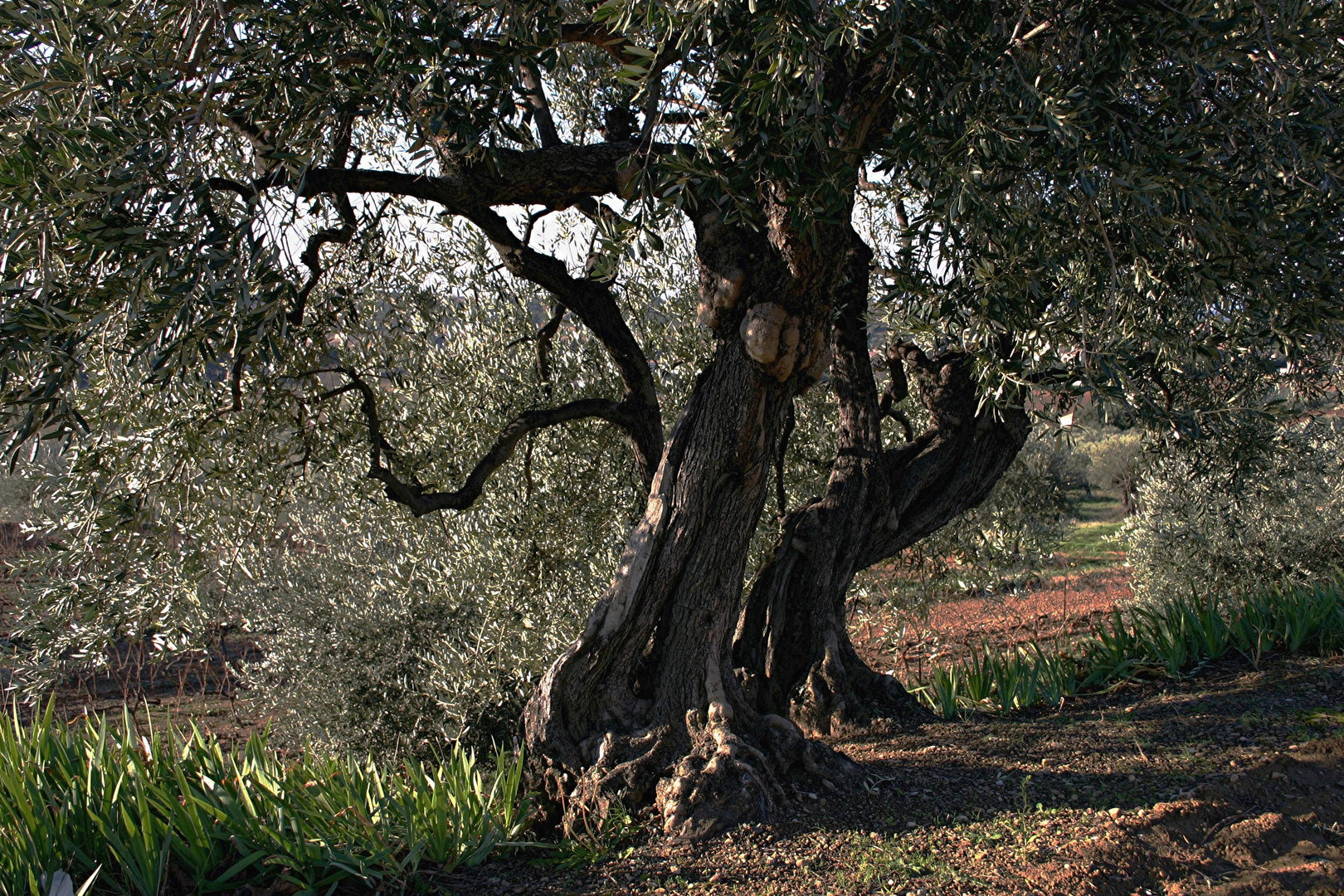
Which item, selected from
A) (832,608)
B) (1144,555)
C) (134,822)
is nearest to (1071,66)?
(832,608)

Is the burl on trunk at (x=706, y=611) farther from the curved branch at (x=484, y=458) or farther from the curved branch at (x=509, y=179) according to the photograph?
the curved branch at (x=484, y=458)

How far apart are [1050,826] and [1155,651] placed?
3709 millimetres

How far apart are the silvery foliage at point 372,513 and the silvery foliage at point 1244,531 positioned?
6223 millimetres

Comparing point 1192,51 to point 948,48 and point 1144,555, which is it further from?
point 1144,555

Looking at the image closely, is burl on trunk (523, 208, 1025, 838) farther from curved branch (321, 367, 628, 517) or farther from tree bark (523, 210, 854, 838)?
curved branch (321, 367, 628, 517)

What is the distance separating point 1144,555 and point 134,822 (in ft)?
37.2

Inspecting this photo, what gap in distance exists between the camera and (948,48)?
12.8ft

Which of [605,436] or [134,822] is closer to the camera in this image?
[134,822]

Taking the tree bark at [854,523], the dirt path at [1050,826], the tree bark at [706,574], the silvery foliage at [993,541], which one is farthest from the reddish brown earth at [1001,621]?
the tree bark at [706,574]

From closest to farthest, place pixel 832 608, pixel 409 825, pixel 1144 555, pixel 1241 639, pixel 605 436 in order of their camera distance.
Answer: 1. pixel 409 825
2. pixel 832 608
3. pixel 605 436
4. pixel 1241 639
5. pixel 1144 555

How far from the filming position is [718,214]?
4715 mm

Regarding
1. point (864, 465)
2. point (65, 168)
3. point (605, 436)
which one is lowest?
point (864, 465)

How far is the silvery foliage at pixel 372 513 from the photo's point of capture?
16.5 ft

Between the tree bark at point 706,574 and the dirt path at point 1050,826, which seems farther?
the tree bark at point 706,574
